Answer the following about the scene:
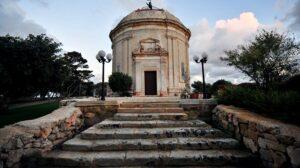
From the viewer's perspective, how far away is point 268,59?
1658 centimetres

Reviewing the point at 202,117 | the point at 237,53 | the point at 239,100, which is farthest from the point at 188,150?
the point at 237,53

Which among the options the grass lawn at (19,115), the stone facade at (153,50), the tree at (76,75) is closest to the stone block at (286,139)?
the grass lawn at (19,115)

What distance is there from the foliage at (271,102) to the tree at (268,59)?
10535 mm

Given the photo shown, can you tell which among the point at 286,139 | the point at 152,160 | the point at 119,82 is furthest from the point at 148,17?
the point at 286,139

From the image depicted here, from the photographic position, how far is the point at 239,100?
615 cm

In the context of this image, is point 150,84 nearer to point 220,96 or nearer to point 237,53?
point 237,53

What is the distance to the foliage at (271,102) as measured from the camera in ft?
13.0

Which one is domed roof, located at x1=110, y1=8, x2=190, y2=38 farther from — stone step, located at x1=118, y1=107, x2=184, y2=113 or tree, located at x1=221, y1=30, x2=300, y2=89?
stone step, located at x1=118, y1=107, x2=184, y2=113

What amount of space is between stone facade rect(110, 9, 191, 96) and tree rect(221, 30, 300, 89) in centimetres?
550

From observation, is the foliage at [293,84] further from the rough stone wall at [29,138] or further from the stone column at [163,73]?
the stone column at [163,73]

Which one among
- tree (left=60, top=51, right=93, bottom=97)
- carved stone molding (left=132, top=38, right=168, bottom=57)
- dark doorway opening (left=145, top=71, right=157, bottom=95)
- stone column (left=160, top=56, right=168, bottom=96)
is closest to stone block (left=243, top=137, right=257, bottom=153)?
stone column (left=160, top=56, right=168, bottom=96)

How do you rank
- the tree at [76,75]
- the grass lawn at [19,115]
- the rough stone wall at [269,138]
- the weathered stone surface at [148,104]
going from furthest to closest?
the tree at [76,75]
the grass lawn at [19,115]
the weathered stone surface at [148,104]
the rough stone wall at [269,138]

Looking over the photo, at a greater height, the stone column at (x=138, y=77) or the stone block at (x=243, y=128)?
the stone column at (x=138, y=77)

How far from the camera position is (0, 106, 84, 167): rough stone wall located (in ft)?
11.9
